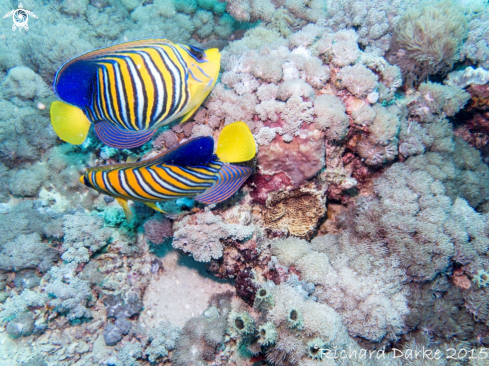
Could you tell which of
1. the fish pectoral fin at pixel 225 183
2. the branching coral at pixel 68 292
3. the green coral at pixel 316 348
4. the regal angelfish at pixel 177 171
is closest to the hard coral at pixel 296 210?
the fish pectoral fin at pixel 225 183

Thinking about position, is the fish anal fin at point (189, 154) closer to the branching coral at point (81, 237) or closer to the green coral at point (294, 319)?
the green coral at point (294, 319)

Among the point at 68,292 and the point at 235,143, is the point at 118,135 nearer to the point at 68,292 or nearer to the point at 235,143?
Result: the point at 235,143

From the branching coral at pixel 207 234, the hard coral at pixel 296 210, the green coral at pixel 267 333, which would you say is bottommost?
the green coral at pixel 267 333

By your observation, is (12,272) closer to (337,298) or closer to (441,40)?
(337,298)

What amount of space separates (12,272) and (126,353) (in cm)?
204

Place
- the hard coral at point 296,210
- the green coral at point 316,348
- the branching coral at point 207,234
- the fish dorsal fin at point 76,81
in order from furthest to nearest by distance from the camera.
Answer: the hard coral at point 296,210, the branching coral at point 207,234, the green coral at point 316,348, the fish dorsal fin at point 76,81

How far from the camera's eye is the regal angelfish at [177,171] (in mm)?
1984

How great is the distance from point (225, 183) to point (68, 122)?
1.33 metres

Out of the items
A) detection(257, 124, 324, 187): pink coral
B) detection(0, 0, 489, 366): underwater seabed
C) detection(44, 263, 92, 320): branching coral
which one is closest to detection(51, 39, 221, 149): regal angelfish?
detection(0, 0, 489, 366): underwater seabed

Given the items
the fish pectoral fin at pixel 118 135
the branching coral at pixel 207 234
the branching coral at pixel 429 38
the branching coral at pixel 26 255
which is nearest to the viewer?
the fish pectoral fin at pixel 118 135

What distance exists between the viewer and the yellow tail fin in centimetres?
217

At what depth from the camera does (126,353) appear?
3434mm

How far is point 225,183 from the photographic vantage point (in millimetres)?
2439

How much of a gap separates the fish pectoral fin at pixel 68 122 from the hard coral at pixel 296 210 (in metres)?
2.03
